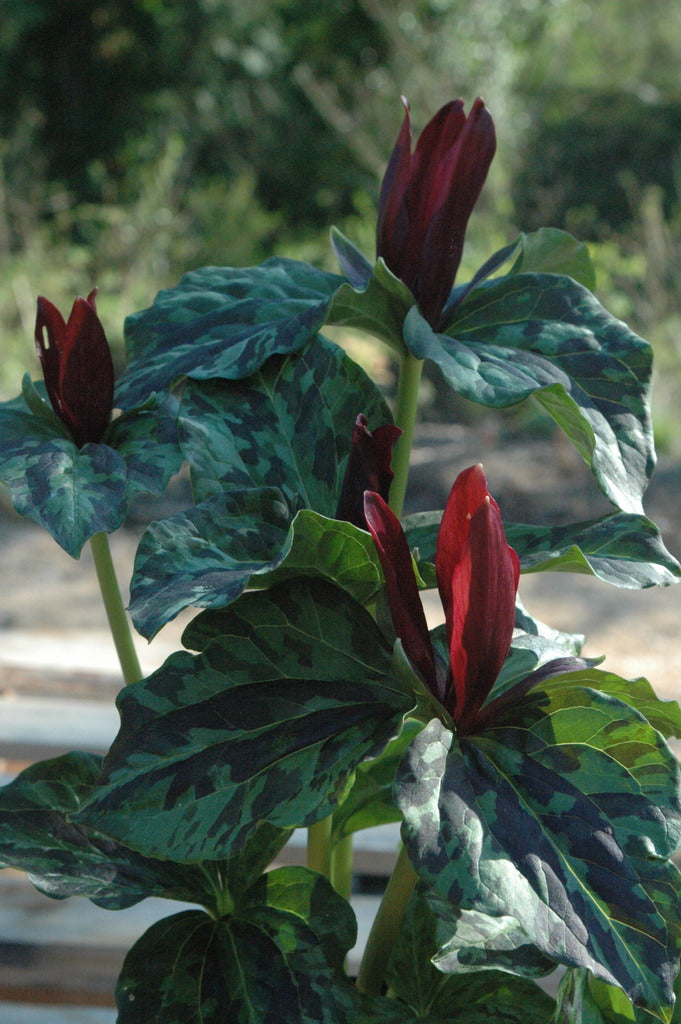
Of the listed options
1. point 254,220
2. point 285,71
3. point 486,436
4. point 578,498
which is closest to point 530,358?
point 578,498

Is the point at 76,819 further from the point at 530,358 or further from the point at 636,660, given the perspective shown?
the point at 636,660

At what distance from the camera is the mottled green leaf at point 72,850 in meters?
0.54

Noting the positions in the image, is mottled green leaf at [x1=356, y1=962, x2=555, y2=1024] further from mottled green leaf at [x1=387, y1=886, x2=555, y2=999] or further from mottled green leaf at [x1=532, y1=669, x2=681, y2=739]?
mottled green leaf at [x1=532, y1=669, x2=681, y2=739]

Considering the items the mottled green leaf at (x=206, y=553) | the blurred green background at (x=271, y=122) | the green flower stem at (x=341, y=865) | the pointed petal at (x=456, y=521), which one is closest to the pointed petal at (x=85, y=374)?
the mottled green leaf at (x=206, y=553)

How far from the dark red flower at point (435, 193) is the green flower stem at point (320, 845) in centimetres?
32

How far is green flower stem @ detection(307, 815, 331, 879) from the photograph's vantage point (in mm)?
613

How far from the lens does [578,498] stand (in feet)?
11.5

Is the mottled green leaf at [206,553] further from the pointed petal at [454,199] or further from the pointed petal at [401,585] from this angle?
the pointed petal at [454,199]

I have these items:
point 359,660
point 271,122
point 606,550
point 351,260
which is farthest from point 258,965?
point 271,122

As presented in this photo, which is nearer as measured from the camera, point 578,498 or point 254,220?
point 578,498

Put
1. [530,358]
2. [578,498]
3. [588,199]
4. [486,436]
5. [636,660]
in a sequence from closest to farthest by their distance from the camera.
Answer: [530,358]
[636,660]
[578,498]
[486,436]
[588,199]

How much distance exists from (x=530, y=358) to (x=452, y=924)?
271 millimetres

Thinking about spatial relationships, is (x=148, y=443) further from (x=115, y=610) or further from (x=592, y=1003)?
(x=592, y=1003)

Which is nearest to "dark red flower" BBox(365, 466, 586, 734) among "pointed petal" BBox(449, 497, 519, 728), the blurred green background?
"pointed petal" BBox(449, 497, 519, 728)
